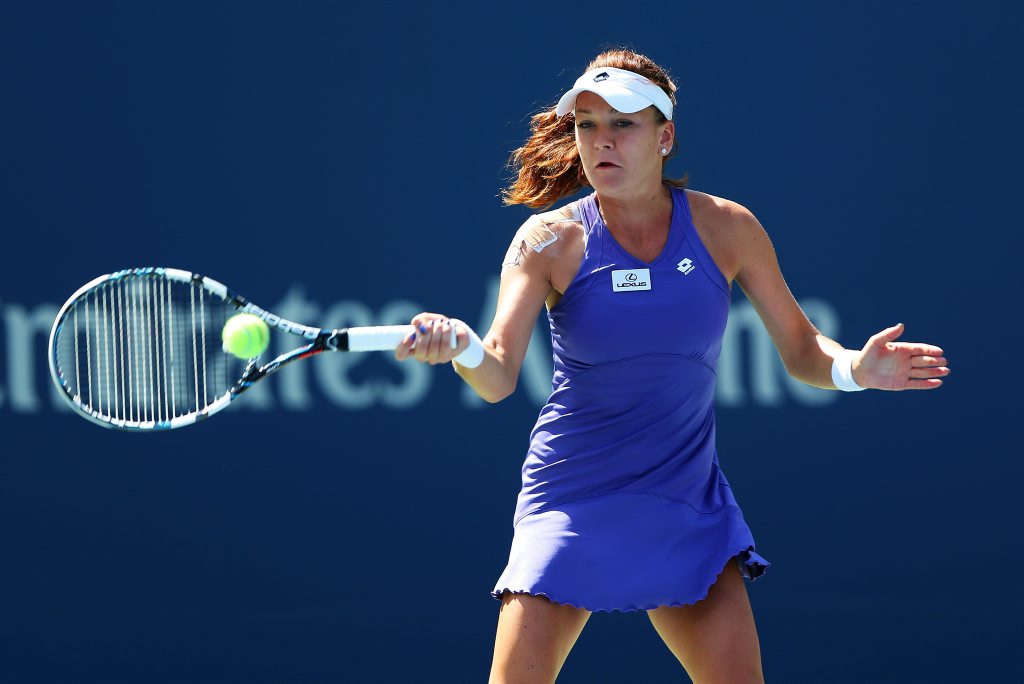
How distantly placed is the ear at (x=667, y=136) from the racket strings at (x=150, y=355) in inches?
41.0

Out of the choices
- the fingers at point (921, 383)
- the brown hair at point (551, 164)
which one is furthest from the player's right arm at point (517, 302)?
the fingers at point (921, 383)

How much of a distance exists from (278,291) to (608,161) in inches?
66.2

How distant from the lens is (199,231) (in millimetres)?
4258

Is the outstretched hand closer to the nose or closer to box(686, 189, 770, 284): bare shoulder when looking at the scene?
box(686, 189, 770, 284): bare shoulder

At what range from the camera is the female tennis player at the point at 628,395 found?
8.97 feet

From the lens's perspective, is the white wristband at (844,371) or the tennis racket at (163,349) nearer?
the tennis racket at (163,349)

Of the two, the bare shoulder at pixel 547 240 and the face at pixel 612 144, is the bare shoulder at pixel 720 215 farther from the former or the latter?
the bare shoulder at pixel 547 240

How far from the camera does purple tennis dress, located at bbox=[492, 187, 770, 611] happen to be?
276cm

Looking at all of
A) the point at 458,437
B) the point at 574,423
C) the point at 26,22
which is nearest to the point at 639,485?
the point at 574,423

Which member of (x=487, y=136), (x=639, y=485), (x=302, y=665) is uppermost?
(x=487, y=136)

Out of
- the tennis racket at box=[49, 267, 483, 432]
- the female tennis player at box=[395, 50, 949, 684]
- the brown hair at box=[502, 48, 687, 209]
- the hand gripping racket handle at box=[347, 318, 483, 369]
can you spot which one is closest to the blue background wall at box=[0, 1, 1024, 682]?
the tennis racket at box=[49, 267, 483, 432]

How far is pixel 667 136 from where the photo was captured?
298 centimetres

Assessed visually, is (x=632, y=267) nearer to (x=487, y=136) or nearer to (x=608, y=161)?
(x=608, y=161)

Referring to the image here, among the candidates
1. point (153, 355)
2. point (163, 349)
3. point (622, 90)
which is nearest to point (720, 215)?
point (622, 90)
